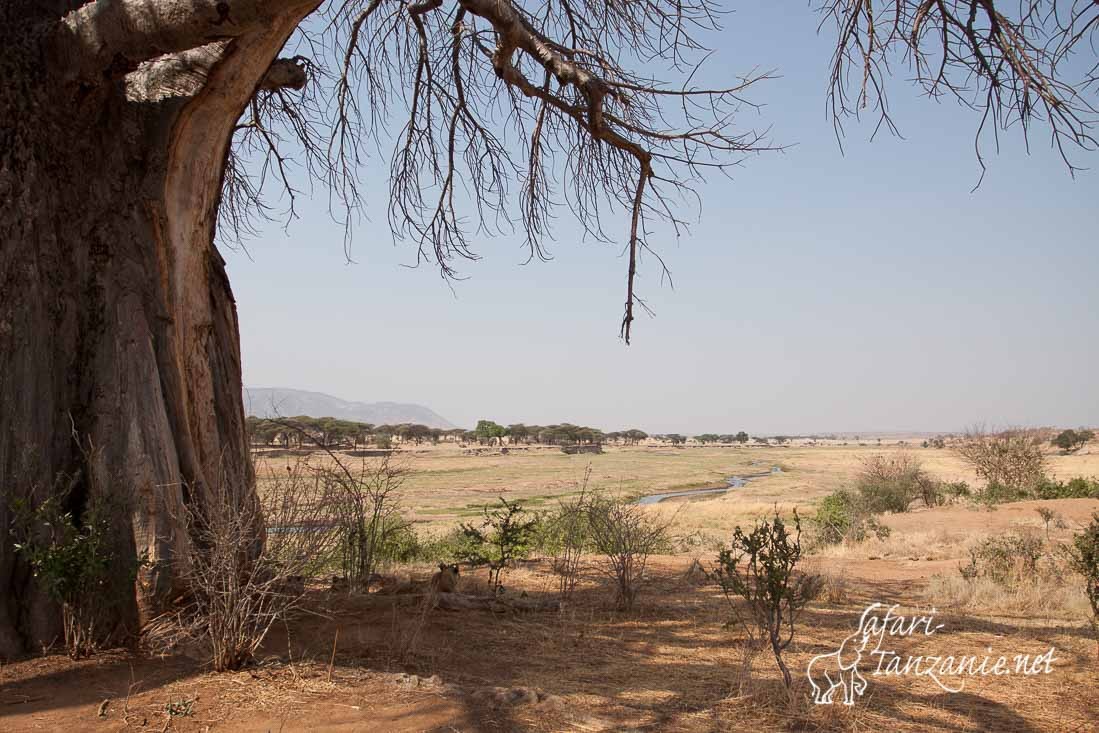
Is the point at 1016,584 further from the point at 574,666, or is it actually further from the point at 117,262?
the point at 117,262

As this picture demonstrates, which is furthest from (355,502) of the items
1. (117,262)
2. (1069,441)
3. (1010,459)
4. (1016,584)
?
(1069,441)

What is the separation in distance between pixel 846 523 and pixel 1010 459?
1001 cm

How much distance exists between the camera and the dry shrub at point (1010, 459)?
22.7 metres

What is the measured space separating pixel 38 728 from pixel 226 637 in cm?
89

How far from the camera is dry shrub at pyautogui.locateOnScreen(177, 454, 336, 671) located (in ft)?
12.7

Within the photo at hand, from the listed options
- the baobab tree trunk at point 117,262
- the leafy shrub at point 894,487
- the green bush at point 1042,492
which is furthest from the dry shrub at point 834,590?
the leafy shrub at point 894,487

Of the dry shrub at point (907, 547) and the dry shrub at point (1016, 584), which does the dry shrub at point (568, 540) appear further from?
the dry shrub at point (907, 547)

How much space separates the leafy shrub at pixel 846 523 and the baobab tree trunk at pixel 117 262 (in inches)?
504

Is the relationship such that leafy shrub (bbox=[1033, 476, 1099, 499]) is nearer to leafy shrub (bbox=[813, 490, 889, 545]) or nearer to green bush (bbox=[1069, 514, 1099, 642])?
leafy shrub (bbox=[813, 490, 889, 545])

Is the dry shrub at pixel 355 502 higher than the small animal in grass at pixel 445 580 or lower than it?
higher

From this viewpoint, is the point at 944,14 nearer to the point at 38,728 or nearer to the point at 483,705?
the point at 483,705

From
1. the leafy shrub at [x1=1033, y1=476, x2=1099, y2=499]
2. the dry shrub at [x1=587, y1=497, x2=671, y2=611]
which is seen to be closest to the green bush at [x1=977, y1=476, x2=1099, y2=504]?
the leafy shrub at [x1=1033, y1=476, x2=1099, y2=499]

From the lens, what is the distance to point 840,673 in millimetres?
4254

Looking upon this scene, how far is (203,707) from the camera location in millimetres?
3365
